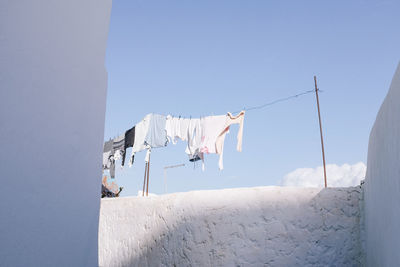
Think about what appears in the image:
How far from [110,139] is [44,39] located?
8.99 meters

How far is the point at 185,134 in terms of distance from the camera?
902cm

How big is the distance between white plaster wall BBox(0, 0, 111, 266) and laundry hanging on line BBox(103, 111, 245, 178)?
5715mm

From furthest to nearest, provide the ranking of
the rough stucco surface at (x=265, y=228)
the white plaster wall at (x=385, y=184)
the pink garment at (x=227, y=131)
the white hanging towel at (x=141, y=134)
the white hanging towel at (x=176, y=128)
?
the white hanging towel at (x=141, y=134), the white hanging towel at (x=176, y=128), the pink garment at (x=227, y=131), the rough stucco surface at (x=265, y=228), the white plaster wall at (x=385, y=184)

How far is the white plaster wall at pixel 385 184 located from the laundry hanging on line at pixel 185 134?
4298mm

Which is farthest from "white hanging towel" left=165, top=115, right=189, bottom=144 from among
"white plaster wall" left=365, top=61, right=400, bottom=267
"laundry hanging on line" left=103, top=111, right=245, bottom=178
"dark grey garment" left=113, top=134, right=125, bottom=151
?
"white plaster wall" left=365, top=61, right=400, bottom=267

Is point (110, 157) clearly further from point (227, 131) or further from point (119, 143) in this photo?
point (227, 131)

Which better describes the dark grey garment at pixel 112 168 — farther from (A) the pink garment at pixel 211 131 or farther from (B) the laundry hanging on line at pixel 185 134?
(A) the pink garment at pixel 211 131

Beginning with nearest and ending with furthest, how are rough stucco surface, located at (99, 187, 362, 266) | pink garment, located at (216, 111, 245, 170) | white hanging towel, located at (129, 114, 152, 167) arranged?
rough stucco surface, located at (99, 187, 362, 266), pink garment, located at (216, 111, 245, 170), white hanging towel, located at (129, 114, 152, 167)

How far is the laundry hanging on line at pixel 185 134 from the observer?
8539mm

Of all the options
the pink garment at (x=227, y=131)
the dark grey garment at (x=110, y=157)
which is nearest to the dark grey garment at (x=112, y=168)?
the dark grey garment at (x=110, y=157)

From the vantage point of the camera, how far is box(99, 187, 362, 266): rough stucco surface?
5.01 meters

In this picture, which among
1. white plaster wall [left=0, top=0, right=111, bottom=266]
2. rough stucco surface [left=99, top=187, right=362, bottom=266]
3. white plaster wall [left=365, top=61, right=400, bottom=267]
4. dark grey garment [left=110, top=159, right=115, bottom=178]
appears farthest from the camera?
dark grey garment [left=110, top=159, right=115, bottom=178]

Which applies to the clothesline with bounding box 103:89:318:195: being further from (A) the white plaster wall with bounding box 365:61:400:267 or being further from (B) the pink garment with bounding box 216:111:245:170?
(A) the white plaster wall with bounding box 365:61:400:267

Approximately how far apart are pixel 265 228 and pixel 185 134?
431 cm
